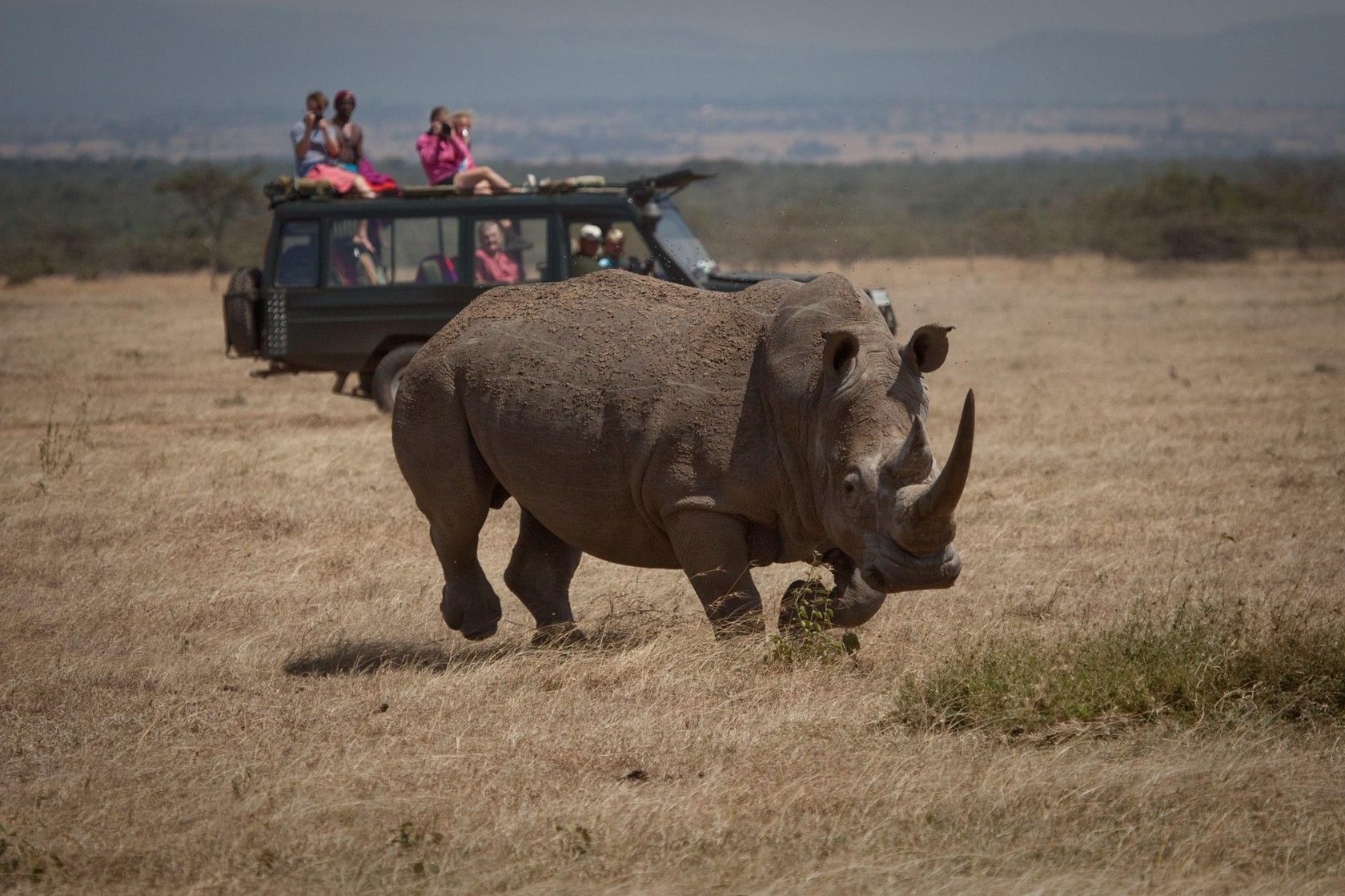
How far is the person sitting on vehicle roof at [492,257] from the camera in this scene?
49.7ft

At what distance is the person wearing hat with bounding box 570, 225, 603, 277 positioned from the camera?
14.7 metres

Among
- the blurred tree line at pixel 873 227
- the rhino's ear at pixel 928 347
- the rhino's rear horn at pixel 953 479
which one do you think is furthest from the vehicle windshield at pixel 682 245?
the rhino's rear horn at pixel 953 479

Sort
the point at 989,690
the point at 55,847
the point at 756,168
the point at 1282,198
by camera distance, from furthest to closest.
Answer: the point at 756,168 → the point at 1282,198 → the point at 989,690 → the point at 55,847

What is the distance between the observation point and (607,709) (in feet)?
20.0

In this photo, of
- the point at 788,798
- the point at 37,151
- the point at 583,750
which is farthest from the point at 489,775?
the point at 37,151

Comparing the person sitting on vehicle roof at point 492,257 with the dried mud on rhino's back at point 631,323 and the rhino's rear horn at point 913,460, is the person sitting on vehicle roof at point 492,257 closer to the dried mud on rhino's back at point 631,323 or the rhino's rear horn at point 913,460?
the dried mud on rhino's back at point 631,323

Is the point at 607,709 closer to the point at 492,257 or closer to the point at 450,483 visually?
the point at 450,483

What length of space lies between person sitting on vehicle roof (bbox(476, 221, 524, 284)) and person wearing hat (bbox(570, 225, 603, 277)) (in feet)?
2.15

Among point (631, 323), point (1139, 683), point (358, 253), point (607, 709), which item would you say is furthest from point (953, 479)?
point (358, 253)

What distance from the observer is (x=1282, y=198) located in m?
49.3

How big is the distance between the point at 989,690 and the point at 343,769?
7.60ft

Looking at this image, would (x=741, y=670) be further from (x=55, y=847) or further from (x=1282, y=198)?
(x=1282, y=198)

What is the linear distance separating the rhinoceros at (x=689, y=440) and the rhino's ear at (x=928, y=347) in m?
0.01

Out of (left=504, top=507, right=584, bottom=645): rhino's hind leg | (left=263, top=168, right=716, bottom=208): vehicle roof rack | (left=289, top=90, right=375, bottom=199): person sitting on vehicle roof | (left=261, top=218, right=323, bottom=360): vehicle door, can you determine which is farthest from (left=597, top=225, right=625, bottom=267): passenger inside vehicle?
(left=504, top=507, right=584, bottom=645): rhino's hind leg
